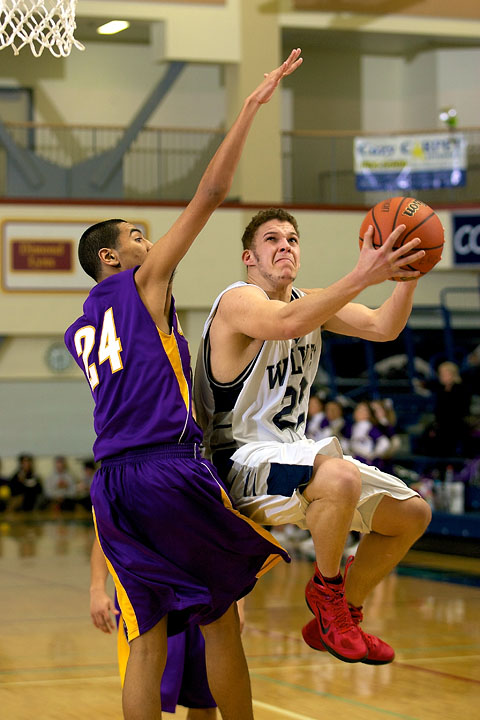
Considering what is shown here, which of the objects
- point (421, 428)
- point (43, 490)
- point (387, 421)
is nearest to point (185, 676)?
point (387, 421)

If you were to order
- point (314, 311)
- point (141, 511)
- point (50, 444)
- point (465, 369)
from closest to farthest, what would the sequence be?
point (314, 311) → point (141, 511) → point (465, 369) → point (50, 444)

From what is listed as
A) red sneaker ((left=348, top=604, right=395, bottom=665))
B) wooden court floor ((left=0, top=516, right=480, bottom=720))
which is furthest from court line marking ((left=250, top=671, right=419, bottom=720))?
red sneaker ((left=348, top=604, right=395, bottom=665))

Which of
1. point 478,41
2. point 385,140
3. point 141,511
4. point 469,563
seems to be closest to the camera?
point 141,511

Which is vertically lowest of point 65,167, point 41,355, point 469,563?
point 469,563

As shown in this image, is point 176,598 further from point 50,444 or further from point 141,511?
point 50,444

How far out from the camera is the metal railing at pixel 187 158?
16.1m

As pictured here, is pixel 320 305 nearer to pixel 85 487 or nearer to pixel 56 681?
pixel 56 681

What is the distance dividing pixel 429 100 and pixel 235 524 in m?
16.7

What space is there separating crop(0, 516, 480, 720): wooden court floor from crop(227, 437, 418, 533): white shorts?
1.25m

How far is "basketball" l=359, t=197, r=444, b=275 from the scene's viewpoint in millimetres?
3184

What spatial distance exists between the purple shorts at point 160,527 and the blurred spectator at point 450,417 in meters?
7.30

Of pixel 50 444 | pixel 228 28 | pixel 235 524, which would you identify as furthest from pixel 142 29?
pixel 235 524

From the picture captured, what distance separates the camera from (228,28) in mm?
15766

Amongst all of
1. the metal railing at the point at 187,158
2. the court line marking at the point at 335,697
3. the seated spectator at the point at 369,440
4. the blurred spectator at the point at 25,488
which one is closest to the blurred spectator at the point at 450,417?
the seated spectator at the point at 369,440
